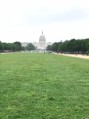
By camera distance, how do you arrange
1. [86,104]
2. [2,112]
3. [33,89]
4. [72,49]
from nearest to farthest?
[2,112] → [86,104] → [33,89] → [72,49]

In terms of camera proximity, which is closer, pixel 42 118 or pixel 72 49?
→ pixel 42 118

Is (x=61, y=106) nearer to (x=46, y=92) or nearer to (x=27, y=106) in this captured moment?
(x=27, y=106)

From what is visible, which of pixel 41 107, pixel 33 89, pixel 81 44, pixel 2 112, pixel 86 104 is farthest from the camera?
pixel 81 44

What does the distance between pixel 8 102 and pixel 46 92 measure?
2.81m

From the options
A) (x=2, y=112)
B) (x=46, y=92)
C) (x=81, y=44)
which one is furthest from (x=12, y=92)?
(x=81, y=44)

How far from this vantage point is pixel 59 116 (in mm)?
8961

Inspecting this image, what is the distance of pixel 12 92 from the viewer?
13.3m

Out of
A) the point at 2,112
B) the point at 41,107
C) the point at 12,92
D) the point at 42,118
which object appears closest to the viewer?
the point at 42,118

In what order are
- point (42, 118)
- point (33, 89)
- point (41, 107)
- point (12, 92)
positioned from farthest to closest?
point (33, 89) < point (12, 92) < point (41, 107) < point (42, 118)

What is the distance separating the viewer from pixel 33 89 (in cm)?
1449

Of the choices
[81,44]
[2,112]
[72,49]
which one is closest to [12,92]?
[2,112]

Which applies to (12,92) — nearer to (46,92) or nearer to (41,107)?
(46,92)

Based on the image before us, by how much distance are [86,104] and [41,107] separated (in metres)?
1.42

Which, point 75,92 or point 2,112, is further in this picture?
point 75,92
